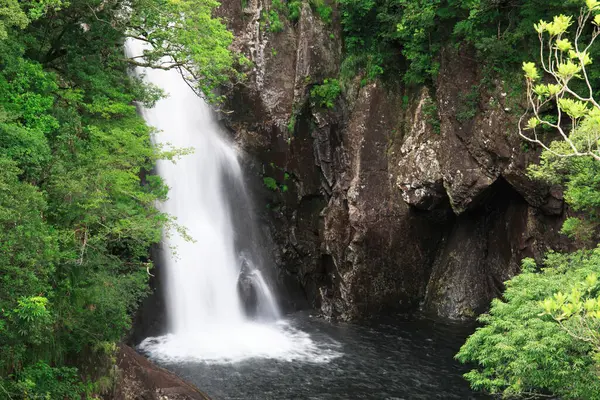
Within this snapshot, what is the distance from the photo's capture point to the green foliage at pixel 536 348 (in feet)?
28.9

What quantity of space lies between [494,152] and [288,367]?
38.4 feet

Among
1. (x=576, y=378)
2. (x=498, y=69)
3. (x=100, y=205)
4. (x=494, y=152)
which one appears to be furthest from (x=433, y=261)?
(x=100, y=205)

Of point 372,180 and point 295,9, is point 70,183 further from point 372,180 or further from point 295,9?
point 295,9

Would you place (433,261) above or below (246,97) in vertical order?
below

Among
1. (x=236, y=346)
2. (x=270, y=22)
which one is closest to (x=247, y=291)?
(x=236, y=346)

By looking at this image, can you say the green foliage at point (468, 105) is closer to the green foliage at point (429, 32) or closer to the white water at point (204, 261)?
the green foliage at point (429, 32)

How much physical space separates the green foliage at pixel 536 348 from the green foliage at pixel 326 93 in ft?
44.4

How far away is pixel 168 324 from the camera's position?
18906mm

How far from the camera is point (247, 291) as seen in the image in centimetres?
2150

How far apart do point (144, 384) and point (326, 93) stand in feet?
49.1

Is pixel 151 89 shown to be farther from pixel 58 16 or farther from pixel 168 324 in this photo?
pixel 168 324

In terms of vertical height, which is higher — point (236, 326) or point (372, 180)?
point (372, 180)

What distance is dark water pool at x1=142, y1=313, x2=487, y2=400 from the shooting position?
14.6 meters

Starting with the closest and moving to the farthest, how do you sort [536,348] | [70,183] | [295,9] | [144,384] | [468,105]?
[536,348], [70,183], [144,384], [468,105], [295,9]
